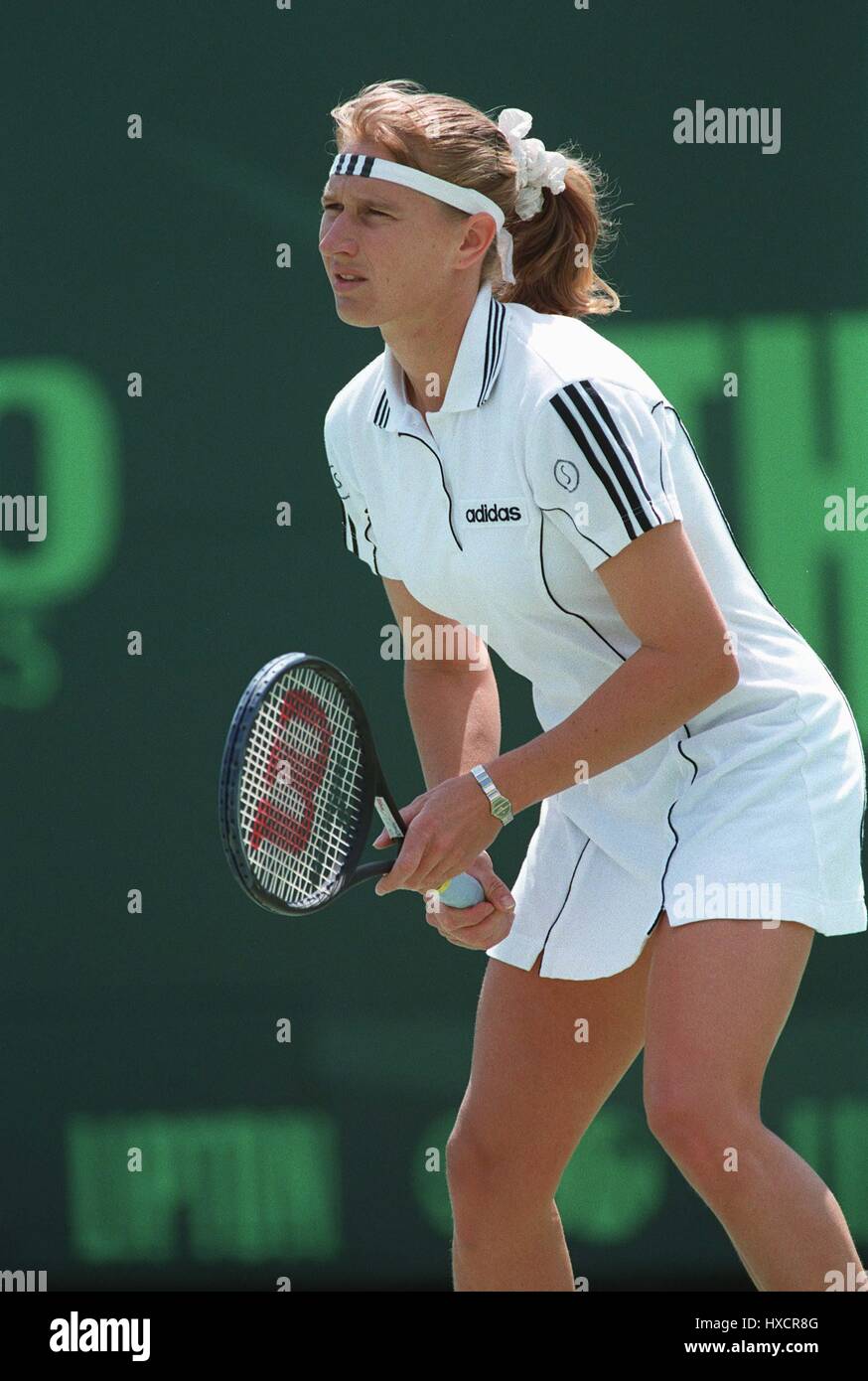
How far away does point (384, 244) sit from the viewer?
2463 millimetres

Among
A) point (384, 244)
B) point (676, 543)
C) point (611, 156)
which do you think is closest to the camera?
point (676, 543)

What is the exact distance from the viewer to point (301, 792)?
7.89ft

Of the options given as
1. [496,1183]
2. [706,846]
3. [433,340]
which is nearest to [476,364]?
[433,340]

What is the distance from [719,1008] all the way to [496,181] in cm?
111

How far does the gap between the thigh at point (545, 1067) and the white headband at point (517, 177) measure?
3.07 ft

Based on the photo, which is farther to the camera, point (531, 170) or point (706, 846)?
point (531, 170)

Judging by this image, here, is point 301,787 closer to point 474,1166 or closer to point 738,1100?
point 474,1166

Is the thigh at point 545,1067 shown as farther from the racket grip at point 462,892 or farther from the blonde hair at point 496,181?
the blonde hair at point 496,181

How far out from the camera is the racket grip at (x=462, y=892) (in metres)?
2.48

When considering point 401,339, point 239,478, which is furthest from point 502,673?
point 401,339

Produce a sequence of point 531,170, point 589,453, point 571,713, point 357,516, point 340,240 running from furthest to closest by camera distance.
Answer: point 357,516 → point 531,170 → point 340,240 → point 571,713 → point 589,453

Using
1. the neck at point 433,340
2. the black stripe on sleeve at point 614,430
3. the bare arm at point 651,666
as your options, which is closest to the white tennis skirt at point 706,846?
the bare arm at point 651,666

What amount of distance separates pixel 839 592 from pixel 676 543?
131 centimetres
